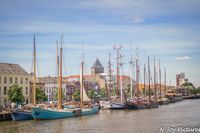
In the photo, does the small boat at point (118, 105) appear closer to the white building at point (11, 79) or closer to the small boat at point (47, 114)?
the white building at point (11, 79)

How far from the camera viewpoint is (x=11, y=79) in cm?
10588

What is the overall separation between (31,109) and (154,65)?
7601 centimetres

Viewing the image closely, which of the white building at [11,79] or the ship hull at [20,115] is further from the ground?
the white building at [11,79]

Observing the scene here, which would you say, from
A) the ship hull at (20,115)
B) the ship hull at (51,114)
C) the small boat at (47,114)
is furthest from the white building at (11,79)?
→ the small boat at (47,114)

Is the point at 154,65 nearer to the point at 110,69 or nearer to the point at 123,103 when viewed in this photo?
the point at 110,69

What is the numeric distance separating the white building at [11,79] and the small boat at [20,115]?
31.1 metres

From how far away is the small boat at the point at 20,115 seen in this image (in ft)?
229

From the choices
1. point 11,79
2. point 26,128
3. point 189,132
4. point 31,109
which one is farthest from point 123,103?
point 189,132

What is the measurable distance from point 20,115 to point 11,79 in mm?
37365

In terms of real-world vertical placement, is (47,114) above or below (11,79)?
below

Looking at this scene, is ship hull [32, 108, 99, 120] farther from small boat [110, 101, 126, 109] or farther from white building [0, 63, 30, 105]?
white building [0, 63, 30, 105]

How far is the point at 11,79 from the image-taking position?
106 metres

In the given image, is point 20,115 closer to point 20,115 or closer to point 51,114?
point 20,115

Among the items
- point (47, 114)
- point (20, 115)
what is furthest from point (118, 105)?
point (20, 115)
